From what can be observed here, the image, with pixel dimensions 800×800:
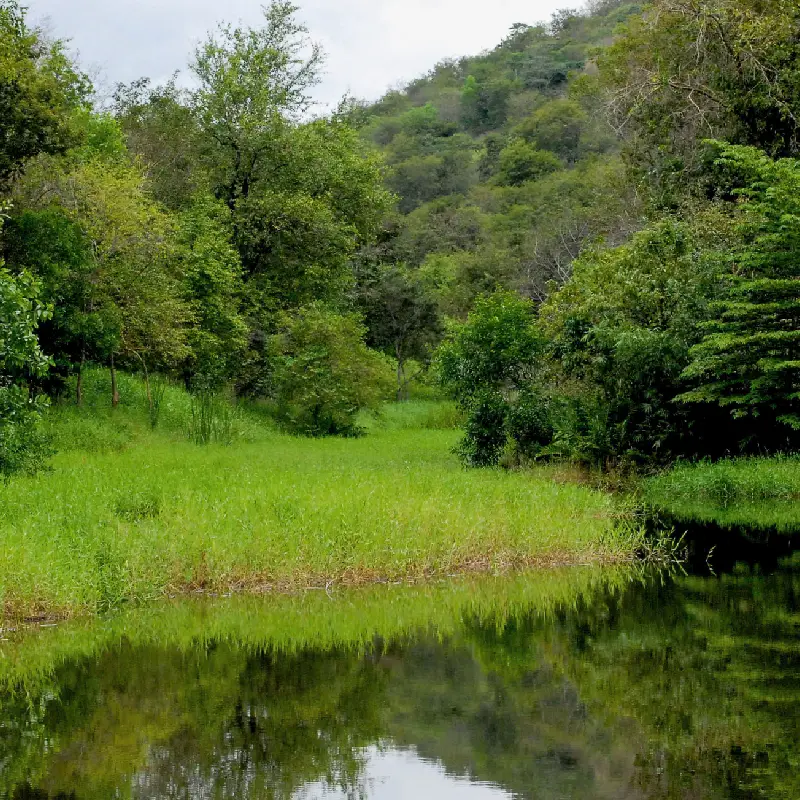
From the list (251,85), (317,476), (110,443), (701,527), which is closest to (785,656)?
(701,527)

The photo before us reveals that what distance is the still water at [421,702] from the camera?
6863 mm

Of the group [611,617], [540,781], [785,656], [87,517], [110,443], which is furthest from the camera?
[110,443]

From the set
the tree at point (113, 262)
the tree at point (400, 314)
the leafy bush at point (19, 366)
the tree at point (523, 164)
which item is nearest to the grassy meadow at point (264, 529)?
the leafy bush at point (19, 366)

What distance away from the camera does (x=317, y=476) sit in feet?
58.3

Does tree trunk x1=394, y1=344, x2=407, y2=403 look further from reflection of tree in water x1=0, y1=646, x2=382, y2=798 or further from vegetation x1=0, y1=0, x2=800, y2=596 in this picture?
reflection of tree in water x1=0, y1=646, x2=382, y2=798

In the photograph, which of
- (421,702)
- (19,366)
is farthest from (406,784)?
(19,366)

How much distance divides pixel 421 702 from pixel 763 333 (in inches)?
498

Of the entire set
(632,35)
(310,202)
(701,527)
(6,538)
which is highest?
(632,35)

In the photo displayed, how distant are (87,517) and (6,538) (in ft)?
5.86

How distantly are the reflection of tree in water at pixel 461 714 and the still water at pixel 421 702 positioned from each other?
0.9 inches

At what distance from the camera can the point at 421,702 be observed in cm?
857

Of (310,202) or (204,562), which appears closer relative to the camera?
(204,562)

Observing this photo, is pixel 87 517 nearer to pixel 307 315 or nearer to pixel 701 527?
pixel 701 527

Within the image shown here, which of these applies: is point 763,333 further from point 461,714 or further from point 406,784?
point 406,784
